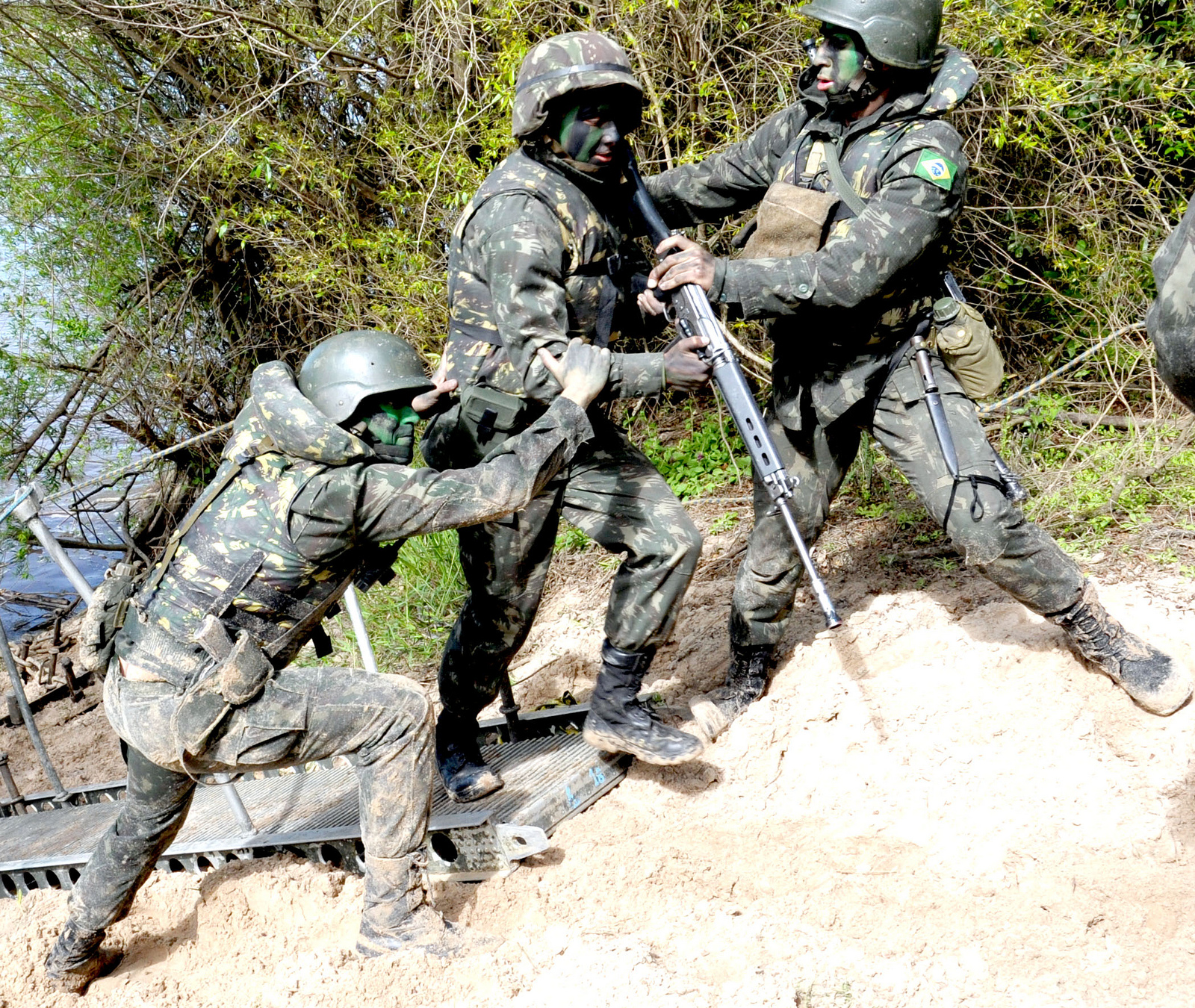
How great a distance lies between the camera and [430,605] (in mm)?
6258

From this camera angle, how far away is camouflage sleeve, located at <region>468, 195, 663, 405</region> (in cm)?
329

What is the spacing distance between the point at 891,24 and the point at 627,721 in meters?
2.58

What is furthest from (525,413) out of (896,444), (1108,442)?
(1108,442)

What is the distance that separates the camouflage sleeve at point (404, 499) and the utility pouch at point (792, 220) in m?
1.30

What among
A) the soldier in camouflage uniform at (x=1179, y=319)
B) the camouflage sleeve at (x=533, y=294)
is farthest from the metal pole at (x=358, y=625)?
the soldier in camouflage uniform at (x=1179, y=319)

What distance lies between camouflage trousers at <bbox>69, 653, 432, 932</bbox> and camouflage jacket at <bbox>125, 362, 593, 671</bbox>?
0.64ft

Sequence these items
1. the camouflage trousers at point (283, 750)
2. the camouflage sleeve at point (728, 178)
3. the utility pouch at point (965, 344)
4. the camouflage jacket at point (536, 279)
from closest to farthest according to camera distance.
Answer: the camouflage trousers at point (283, 750)
the camouflage jacket at point (536, 279)
the utility pouch at point (965, 344)
the camouflage sleeve at point (728, 178)

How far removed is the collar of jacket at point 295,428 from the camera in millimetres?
2939

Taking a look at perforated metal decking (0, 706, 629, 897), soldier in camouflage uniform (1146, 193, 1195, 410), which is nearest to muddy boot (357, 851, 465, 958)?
perforated metal decking (0, 706, 629, 897)

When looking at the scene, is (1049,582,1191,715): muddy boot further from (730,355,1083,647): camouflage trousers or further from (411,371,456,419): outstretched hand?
(411,371,456,419): outstretched hand

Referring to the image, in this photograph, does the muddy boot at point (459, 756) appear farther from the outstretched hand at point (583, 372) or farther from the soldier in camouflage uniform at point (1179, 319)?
the soldier in camouflage uniform at point (1179, 319)

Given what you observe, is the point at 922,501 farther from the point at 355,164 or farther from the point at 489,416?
the point at 355,164

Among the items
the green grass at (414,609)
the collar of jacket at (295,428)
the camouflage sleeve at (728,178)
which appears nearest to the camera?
the collar of jacket at (295,428)

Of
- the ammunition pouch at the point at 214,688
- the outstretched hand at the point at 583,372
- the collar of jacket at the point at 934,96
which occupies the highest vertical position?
the collar of jacket at the point at 934,96
